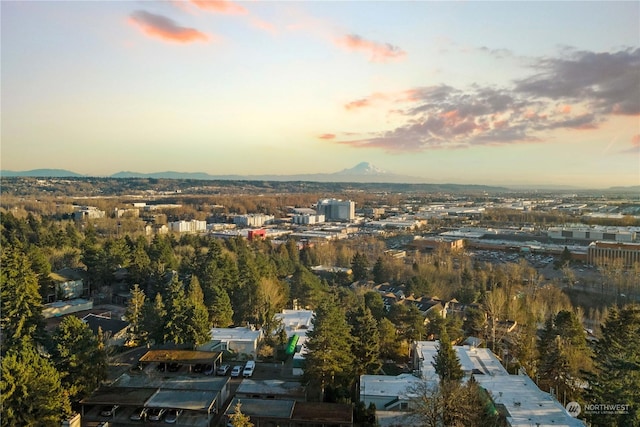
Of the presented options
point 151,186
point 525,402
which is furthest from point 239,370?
point 151,186

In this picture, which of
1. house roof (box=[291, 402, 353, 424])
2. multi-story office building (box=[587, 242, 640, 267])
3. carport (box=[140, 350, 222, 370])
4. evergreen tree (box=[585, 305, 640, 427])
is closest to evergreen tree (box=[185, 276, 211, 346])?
carport (box=[140, 350, 222, 370])

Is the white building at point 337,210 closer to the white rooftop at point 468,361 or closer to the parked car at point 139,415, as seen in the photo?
the white rooftop at point 468,361

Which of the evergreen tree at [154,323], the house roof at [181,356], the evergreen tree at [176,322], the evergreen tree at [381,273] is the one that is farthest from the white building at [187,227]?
the house roof at [181,356]

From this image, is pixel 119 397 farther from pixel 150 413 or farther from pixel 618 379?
pixel 618 379

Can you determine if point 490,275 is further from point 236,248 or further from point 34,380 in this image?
point 34,380

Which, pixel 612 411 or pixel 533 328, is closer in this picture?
pixel 612 411

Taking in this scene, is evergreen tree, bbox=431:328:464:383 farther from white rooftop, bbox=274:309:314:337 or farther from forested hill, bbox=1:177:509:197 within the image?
forested hill, bbox=1:177:509:197

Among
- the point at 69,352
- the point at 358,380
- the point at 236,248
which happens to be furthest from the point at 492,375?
the point at 236,248
